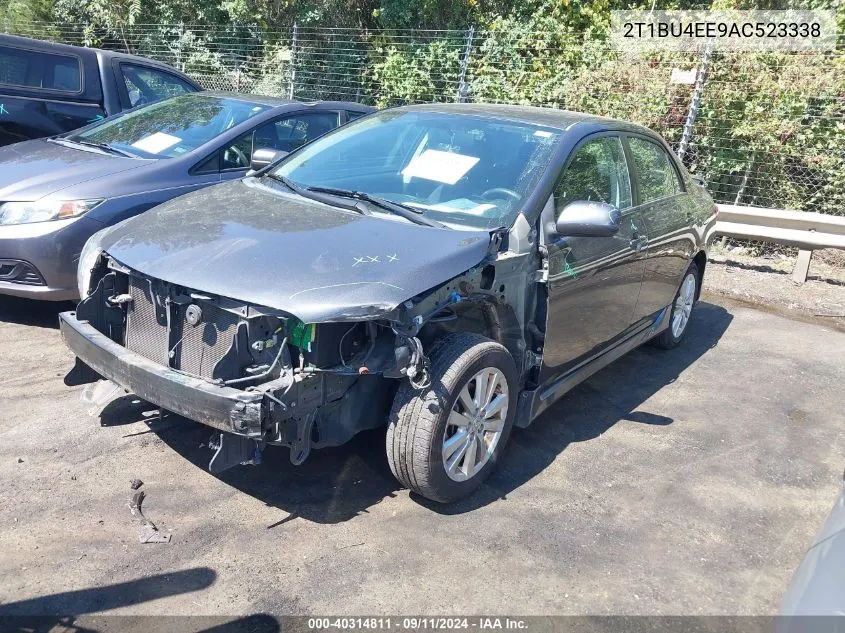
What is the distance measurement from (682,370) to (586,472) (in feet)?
6.50

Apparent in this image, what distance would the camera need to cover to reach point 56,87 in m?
7.06

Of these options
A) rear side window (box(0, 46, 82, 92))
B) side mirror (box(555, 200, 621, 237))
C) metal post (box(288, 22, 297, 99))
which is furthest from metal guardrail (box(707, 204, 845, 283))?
metal post (box(288, 22, 297, 99))

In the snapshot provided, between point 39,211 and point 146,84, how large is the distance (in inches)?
128

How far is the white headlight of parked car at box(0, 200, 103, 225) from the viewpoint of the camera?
4.73 metres

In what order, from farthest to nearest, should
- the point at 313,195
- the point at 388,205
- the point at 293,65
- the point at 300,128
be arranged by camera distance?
the point at 293,65 < the point at 300,128 < the point at 313,195 < the point at 388,205

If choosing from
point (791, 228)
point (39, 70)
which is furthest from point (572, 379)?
point (39, 70)

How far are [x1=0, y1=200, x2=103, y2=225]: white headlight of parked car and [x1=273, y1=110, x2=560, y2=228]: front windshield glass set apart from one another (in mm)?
1398

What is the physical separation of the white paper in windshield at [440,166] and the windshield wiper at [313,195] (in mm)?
438

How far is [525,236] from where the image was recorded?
3.59 meters

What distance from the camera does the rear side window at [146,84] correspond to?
7387mm

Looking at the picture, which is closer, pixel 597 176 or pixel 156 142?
pixel 597 176

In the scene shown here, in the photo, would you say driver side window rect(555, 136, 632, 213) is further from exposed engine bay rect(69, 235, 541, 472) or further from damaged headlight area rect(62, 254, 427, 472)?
damaged headlight area rect(62, 254, 427, 472)

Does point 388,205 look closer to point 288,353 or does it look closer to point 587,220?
point 587,220

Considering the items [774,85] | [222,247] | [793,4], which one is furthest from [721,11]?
[222,247]
